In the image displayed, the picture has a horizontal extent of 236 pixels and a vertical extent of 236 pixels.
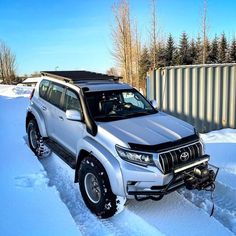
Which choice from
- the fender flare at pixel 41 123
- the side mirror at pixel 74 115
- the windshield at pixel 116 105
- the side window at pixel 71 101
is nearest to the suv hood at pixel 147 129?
the windshield at pixel 116 105

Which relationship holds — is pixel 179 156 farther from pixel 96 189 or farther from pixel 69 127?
pixel 69 127

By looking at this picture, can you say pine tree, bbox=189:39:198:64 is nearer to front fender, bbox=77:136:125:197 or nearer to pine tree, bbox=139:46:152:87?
pine tree, bbox=139:46:152:87

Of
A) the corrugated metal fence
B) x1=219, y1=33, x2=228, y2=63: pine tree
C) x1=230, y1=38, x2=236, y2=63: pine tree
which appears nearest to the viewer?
→ the corrugated metal fence

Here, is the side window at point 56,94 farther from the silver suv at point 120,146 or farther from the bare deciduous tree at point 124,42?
the bare deciduous tree at point 124,42

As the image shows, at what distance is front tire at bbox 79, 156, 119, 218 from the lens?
13.3 feet

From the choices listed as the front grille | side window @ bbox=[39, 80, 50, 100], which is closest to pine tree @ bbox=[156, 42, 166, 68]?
side window @ bbox=[39, 80, 50, 100]

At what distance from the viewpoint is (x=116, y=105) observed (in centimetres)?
527

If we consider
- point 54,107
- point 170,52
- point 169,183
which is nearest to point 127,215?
point 169,183

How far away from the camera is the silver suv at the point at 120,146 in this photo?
3867mm

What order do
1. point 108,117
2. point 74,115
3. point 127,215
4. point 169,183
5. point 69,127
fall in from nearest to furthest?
point 169,183, point 127,215, point 74,115, point 108,117, point 69,127

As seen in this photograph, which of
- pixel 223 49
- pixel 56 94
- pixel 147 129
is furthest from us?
pixel 223 49

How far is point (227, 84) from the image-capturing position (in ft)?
28.9

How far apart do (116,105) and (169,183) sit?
6.14 feet

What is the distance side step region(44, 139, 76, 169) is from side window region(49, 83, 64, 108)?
765 mm
